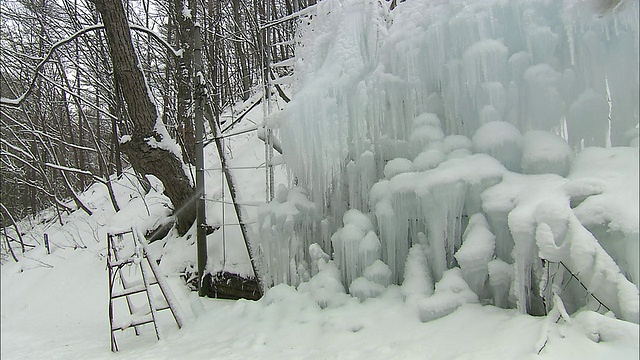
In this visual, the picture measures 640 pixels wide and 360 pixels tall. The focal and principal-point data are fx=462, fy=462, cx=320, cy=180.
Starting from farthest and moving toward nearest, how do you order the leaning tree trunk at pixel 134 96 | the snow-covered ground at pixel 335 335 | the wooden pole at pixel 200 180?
the leaning tree trunk at pixel 134 96
the wooden pole at pixel 200 180
the snow-covered ground at pixel 335 335

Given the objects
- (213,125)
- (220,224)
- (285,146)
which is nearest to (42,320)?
(220,224)

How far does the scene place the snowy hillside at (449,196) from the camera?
250 cm

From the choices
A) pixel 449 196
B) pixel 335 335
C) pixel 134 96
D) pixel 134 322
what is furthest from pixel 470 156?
pixel 134 96

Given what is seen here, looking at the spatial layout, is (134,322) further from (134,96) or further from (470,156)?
(470,156)

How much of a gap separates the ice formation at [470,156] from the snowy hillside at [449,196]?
0.4 inches

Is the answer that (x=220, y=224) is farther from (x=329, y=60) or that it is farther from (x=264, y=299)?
(x=329, y=60)

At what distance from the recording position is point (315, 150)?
13.4 feet

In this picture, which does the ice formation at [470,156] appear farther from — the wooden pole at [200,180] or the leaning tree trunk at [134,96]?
the leaning tree trunk at [134,96]

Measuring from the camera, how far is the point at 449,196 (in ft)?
10.3

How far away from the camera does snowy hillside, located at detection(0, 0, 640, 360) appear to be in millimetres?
2502

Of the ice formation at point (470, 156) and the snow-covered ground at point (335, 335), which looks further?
the ice formation at point (470, 156)

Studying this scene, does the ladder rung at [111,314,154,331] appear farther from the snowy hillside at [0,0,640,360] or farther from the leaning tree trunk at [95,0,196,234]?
the leaning tree trunk at [95,0,196,234]

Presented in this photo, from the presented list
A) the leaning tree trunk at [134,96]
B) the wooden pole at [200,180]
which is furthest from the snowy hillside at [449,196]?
the leaning tree trunk at [134,96]

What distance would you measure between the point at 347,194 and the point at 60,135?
496 inches
